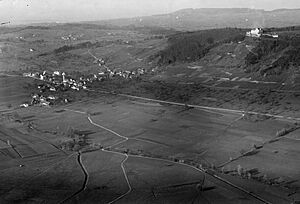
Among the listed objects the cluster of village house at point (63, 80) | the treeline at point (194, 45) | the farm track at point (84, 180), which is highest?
the treeline at point (194, 45)

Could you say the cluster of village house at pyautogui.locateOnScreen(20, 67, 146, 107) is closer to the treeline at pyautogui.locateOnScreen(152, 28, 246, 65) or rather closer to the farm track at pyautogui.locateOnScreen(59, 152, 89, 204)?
the treeline at pyautogui.locateOnScreen(152, 28, 246, 65)

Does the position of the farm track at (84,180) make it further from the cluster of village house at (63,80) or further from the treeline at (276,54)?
the treeline at (276,54)

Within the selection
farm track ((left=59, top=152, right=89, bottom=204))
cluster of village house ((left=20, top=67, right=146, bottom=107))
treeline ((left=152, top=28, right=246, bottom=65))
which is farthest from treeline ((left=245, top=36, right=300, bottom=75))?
farm track ((left=59, top=152, right=89, bottom=204))

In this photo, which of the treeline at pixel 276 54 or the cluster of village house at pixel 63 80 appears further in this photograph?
the treeline at pixel 276 54

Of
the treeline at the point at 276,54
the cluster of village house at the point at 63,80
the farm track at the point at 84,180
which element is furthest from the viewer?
the treeline at the point at 276,54

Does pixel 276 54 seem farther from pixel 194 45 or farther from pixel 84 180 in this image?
pixel 84 180

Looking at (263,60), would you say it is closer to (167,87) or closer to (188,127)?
(167,87)

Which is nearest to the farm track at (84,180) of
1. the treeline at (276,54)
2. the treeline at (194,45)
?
the treeline at (276,54)
